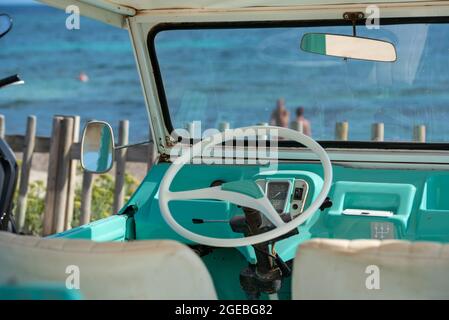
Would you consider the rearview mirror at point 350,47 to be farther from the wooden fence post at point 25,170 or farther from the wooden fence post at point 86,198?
the wooden fence post at point 25,170

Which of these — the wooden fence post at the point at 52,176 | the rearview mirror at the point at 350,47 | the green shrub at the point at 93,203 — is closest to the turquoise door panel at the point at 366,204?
the rearview mirror at the point at 350,47

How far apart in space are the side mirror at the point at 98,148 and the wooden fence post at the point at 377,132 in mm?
1416

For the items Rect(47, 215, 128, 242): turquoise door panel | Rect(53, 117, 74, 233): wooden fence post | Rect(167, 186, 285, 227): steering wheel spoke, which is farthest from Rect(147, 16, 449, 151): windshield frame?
Rect(53, 117, 74, 233): wooden fence post

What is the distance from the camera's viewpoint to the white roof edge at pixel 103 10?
13.3ft

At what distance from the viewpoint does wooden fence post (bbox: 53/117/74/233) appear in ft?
28.4

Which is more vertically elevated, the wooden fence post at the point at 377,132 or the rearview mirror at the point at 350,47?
the rearview mirror at the point at 350,47

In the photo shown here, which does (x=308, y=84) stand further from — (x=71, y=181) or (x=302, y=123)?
(x=71, y=181)

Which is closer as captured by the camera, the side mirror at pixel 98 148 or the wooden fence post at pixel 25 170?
the side mirror at pixel 98 148

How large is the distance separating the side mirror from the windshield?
1.90ft

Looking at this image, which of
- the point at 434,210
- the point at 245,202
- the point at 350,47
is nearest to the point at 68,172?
the point at 350,47

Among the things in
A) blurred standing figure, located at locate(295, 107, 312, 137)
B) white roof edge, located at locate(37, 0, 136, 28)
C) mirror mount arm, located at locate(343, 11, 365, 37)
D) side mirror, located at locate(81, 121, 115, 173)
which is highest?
white roof edge, located at locate(37, 0, 136, 28)

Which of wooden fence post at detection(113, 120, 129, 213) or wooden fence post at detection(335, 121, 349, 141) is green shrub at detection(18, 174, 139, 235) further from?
wooden fence post at detection(335, 121, 349, 141)

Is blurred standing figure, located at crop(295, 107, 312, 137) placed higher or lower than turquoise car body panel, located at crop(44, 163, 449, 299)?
higher
